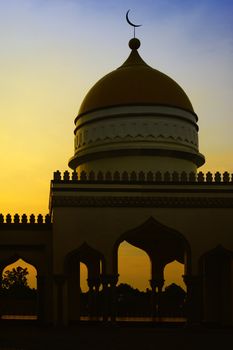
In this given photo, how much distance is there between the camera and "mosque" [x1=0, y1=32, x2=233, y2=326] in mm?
19844

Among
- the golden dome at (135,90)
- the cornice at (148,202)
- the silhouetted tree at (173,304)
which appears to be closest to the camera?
the cornice at (148,202)

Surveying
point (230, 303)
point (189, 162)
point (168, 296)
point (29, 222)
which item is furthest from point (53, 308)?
point (168, 296)

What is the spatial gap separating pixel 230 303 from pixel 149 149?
5.28 m

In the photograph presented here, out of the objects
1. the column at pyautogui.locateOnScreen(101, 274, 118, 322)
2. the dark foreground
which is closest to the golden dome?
the column at pyautogui.locateOnScreen(101, 274, 118, 322)

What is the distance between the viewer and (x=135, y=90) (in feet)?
75.6

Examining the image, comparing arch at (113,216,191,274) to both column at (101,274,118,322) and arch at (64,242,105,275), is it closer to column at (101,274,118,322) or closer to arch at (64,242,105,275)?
arch at (64,242,105,275)

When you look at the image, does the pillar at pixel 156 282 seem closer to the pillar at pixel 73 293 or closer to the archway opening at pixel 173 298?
the archway opening at pixel 173 298

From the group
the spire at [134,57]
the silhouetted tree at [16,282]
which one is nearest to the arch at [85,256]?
the spire at [134,57]

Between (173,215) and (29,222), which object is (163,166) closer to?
(173,215)

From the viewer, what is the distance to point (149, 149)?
2214cm

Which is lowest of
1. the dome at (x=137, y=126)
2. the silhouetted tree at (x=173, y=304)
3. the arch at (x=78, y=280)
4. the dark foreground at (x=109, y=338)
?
the dark foreground at (x=109, y=338)

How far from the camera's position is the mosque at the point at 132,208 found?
65.1 ft

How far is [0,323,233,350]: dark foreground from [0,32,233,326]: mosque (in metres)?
1.23

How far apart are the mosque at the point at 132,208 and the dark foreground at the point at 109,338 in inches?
48.3
